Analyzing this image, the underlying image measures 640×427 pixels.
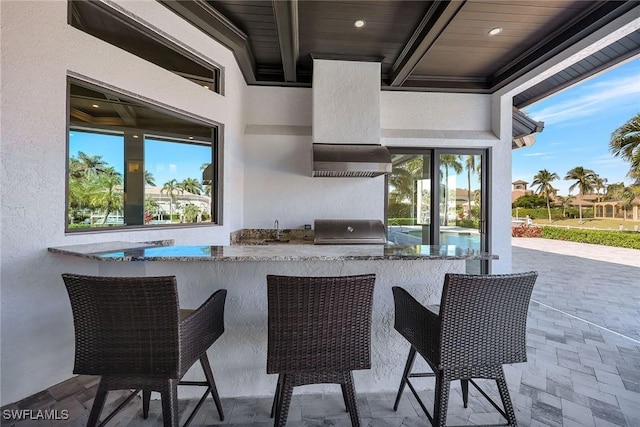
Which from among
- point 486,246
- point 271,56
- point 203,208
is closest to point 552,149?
point 486,246

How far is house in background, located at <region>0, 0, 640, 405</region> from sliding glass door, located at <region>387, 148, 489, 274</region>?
172 millimetres

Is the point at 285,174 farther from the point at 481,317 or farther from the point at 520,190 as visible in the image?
the point at 520,190

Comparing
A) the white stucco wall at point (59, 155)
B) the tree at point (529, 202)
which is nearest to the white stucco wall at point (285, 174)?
the white stucco wall at point (59, 155)

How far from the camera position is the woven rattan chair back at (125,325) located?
1.17m

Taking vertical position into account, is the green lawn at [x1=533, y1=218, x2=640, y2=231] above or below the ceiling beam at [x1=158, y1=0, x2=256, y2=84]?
below

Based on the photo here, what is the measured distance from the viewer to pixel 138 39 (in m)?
2.40

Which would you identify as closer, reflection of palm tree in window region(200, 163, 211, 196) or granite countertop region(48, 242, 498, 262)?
granite countertop region(48, 242, 498, 262)

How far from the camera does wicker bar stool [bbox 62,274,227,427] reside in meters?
1.17

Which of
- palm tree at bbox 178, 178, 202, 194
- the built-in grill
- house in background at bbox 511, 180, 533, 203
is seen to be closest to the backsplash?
the built-in grill

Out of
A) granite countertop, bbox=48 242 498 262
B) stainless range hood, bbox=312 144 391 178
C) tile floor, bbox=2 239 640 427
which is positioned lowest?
tile floor, bbox=2 239 640 427

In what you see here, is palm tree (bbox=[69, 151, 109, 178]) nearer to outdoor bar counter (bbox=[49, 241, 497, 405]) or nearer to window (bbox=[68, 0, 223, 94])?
outdoor bar counter (bbox=[49, 241, 497, 405])

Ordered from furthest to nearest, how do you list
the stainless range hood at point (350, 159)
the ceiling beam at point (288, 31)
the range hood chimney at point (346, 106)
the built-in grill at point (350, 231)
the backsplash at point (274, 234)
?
the backsplash at point (274, 234) → the built-in grill at point (350, 231) → the range hood chimney at point (346, 106) → the stainless range hood at point (350, 159) → the ceiling beam at point (288, 31)

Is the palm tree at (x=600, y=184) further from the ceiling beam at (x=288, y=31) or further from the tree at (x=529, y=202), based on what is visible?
the ceiling beam at (x=288, y=31)

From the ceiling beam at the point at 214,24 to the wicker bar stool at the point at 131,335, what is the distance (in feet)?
8.35
